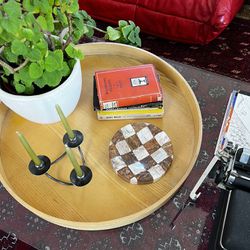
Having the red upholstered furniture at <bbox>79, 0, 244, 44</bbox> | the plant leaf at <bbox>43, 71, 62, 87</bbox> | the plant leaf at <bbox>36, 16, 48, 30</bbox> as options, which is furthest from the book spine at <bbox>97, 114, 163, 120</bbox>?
the red upholstered furniture at <bbox>79, 0, 244, 44</bbox>

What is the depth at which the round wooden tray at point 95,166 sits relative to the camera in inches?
Result: 33.5

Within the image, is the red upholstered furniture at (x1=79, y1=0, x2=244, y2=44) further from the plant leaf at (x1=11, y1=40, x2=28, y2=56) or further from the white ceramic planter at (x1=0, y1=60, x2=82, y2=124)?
the plant leaf at (x1=11, y1=40, x2=28, y2=56)

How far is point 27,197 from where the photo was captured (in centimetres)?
88

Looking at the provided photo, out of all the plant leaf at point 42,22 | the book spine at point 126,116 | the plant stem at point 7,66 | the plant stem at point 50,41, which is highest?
the plant leaf at point 42,22

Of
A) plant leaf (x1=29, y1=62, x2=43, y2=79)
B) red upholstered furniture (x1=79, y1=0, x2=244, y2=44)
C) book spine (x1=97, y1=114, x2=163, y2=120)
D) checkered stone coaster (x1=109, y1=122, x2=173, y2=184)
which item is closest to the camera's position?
plant leaf (x1=29, y1=62, x2=43, y2=79)

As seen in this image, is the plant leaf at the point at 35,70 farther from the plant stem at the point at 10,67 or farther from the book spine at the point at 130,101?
the book spine at the point at 130,101

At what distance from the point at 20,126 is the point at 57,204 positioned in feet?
0.92

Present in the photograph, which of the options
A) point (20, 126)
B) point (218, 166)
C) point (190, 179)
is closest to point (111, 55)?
point (20, 126)

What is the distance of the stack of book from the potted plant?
0.08 metres

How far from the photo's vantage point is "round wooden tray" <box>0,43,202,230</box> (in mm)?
850

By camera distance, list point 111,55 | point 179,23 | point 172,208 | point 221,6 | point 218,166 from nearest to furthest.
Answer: point 218,166 < point 172,208 < point 111,55 < point 221,6 < point 179,23

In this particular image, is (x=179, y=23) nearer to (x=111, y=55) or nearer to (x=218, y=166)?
(x=111, y=55)

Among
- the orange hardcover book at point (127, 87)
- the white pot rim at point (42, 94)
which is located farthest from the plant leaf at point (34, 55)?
the orange hardcover book at point (127, 87)

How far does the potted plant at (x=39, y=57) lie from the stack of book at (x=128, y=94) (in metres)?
0.08
